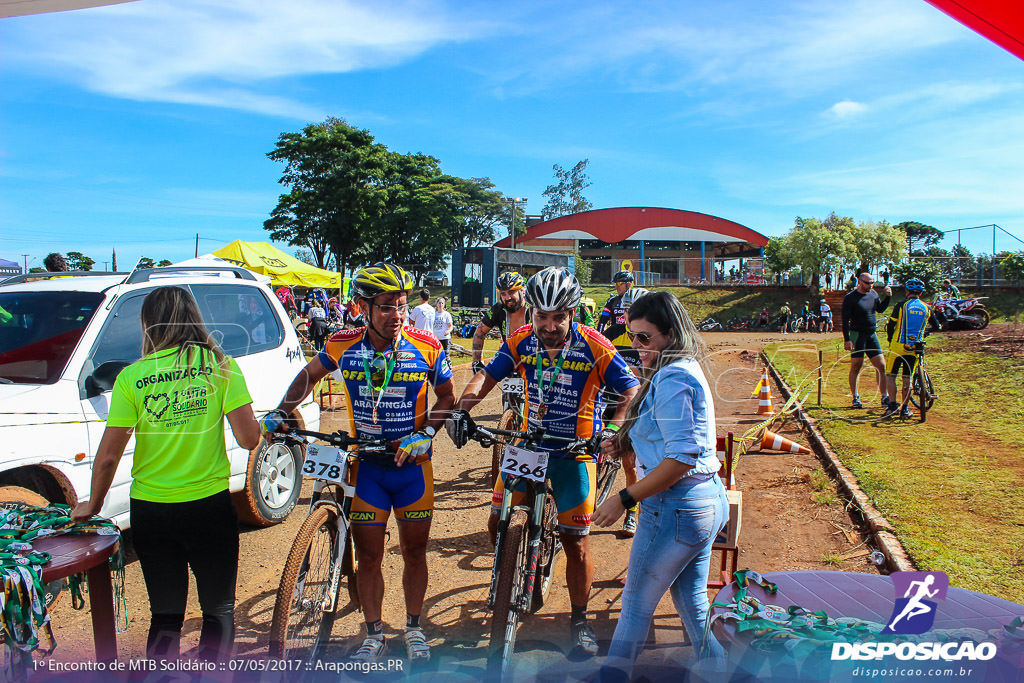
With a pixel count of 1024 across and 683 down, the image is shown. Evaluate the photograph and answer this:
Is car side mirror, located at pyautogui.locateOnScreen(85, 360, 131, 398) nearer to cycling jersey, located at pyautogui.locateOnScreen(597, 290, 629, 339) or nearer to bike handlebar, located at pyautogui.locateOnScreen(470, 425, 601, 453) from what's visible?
bike handlebar, located at pyautogui.locateOnScreen(470, 425, 601, 453)

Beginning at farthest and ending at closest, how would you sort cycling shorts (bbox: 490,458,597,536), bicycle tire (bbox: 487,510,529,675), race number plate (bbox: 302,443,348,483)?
cycling shorts (bbox: 490,458,597,536), race number plate (bbox: 302,443,348,483), bicycle tire (bbox: 487,510,529,675)

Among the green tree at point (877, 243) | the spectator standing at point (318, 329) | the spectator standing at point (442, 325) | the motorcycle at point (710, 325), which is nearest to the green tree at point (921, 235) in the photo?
the green tree at point (877, 243)

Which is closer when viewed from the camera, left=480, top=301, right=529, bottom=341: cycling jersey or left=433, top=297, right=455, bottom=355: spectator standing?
left=480, top=301, right=529, bottom=341: cycling jersey

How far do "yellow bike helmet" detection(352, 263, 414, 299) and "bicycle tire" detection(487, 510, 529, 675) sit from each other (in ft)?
4.72

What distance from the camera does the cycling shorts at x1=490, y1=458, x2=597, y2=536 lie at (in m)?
3.63

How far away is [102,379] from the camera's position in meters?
3.89

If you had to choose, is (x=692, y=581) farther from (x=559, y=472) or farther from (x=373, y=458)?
(x=373, y=458)

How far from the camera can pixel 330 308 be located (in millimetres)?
24266

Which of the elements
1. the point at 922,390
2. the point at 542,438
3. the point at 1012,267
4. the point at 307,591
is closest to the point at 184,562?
the point at 307,591

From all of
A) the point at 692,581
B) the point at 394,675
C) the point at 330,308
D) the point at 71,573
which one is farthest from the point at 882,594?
the point at 330,308

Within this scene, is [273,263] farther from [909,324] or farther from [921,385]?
[921,385]

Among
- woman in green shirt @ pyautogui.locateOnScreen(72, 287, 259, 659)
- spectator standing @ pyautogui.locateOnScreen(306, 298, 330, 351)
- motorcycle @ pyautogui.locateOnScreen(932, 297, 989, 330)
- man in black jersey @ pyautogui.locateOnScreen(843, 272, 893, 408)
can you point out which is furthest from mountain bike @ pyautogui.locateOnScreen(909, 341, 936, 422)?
spectator standing @ pyautogui.locateOnScreen(306, 298, 330, 351)

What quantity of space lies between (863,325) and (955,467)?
10.7 feet

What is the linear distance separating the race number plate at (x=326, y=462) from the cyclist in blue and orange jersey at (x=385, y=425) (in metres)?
0.17
